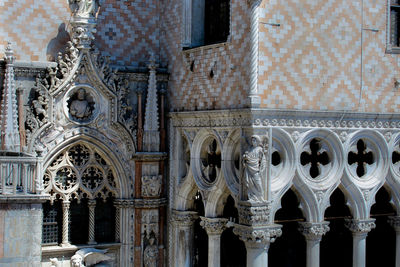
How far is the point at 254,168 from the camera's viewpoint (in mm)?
18953

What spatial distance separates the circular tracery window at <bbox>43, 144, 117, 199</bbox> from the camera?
21406mm

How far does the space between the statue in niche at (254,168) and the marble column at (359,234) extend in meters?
3.25

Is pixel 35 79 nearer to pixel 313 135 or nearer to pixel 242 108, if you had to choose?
pixel 242 108

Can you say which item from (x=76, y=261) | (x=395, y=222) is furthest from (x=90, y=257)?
(x=395, y=222)

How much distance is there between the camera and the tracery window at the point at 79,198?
21.5m

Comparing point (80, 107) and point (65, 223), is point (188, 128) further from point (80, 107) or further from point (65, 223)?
point (65, 223)

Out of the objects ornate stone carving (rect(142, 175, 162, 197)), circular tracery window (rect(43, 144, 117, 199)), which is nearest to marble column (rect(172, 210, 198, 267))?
ornate stone carving (rect(142, 175, 162, 197))

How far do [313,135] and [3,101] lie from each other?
7859mm

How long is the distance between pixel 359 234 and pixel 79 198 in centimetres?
756

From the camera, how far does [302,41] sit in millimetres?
19844

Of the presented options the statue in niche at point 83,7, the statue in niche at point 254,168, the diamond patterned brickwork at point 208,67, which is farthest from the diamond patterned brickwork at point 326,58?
the statue in niche at point 83,7

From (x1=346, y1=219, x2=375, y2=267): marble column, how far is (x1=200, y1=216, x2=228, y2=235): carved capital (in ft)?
10.9

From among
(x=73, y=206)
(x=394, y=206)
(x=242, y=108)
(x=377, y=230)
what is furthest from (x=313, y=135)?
(x=73, y=206)

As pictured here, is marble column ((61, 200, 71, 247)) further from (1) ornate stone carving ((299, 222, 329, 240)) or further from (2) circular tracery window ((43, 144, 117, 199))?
(1) ornate stone carving ((299, 222, 329, 240))
